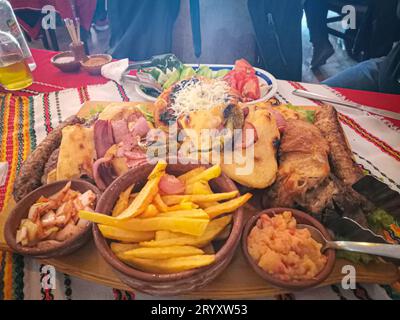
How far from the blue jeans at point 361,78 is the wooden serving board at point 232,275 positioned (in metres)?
1.94

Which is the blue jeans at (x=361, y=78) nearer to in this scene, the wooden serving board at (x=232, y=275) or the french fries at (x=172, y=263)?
the wooden serving board at (x=232, y=275)

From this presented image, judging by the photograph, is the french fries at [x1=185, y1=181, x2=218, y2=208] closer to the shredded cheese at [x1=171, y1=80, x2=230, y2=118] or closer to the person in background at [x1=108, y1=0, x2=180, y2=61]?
the shredded cheese at [x1=171, y1=80, x2=230, y2=118]

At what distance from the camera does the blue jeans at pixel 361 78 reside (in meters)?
2.63

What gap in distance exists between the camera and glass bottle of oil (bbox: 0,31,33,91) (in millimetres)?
2307

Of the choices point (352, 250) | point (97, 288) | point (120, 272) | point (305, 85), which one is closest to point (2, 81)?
point (97, 288)

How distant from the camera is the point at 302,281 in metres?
0.98

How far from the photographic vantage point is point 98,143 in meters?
1.41

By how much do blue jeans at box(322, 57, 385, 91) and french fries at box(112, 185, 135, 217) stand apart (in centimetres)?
222

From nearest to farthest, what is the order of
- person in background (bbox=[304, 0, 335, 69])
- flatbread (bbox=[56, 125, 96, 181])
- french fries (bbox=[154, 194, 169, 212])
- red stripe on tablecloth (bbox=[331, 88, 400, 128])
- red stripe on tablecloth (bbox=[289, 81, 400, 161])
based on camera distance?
1. french fries (bbox=[154, 194, 169, 212])
2. flatbread (bbox=[56, 125, 96, 181])
3. red stripe on tablecloth (bbox=[289, 81, 400, 161])
4. red stripe on tablecloth (bbox=[331, 88, 400, 128])
5. person in background (bbox=[304, 0, 335, 69])

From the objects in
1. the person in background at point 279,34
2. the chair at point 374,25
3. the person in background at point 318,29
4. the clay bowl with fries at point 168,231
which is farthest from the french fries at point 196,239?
the person in background at point 318,29

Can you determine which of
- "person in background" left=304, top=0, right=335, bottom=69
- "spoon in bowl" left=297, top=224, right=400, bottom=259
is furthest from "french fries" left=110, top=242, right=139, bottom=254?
"person in background" left=304, top=0, right=335, bottom=69

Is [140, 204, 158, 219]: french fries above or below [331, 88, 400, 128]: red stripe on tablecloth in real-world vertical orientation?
above

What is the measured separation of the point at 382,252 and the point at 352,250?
3.3 inches

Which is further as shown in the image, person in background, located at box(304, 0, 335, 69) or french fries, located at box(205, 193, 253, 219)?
person in background, located at box(304, 0, 335, 69)
